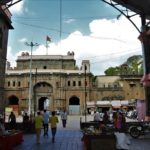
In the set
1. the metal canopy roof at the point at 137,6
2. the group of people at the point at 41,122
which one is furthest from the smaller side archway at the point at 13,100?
the metal canopy roof at the point at 137,6

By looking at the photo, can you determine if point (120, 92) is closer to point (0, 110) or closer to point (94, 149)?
point (0, 110)

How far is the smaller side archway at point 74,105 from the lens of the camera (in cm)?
8904

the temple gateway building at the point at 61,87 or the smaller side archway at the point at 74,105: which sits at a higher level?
the temple gateway building at the point at 61,87

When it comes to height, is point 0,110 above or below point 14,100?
below

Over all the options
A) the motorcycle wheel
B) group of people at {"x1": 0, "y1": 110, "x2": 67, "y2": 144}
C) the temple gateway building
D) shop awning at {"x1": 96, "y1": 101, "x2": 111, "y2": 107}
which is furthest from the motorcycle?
the temple gateway building

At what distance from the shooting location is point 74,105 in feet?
300

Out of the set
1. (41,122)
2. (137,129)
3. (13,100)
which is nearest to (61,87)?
(13,100)

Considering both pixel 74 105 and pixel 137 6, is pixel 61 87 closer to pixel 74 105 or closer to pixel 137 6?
pixel 74 105

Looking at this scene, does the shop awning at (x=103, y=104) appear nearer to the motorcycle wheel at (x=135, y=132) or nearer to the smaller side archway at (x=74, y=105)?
the smaller side archway at (x=74, y=105)

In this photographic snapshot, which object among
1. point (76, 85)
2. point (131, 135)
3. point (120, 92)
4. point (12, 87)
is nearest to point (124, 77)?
point (120, 92)

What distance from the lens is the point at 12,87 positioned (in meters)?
92.5

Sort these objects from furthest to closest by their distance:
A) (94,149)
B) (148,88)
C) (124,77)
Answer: (124,77) → (148,88) → (94,149)

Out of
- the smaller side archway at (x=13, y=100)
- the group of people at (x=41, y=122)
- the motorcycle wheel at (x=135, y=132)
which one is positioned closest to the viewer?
the group of people at (x=41, y=122)

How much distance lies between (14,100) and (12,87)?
3.84 meters
